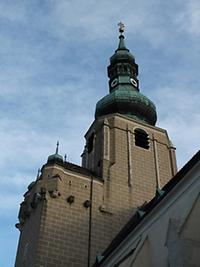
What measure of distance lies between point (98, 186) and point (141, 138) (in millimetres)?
5513

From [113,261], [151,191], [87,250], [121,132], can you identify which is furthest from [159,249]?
[121,132]

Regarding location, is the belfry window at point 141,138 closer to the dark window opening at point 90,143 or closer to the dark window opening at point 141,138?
the dark window opening at point 141,138

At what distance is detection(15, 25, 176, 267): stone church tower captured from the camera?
21.0m

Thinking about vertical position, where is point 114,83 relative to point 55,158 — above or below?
above

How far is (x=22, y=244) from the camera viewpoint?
22.8m

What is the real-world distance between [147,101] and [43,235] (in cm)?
1314

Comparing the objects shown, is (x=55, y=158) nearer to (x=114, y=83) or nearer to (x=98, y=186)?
(x=98, y=186)

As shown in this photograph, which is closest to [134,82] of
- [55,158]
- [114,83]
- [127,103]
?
[114,83]

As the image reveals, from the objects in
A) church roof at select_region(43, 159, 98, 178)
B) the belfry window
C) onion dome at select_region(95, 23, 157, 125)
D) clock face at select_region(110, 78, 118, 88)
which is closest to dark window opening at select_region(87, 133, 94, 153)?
onion dome at select_region(95, 23, 157, 125)

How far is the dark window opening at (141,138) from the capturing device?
91.6 feet

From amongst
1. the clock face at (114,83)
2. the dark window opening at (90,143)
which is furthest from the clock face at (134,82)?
the dark window opening at (90,143)

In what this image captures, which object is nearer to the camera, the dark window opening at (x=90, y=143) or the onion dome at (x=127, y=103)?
the dark window opening at (x=90, y=143)

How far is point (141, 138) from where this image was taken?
28.2 m

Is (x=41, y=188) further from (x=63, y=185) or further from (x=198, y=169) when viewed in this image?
(x=198, y=169)
